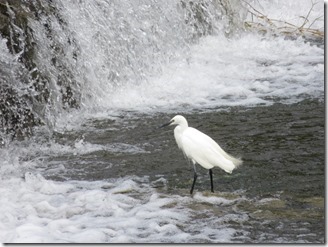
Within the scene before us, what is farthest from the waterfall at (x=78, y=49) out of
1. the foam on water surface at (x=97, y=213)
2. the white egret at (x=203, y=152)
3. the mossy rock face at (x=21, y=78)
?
the white egret at (x=203, y=152)

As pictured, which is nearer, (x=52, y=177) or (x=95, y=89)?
(x=52, y=177)

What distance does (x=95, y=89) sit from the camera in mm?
8336

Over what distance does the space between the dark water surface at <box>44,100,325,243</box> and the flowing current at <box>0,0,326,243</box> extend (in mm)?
15

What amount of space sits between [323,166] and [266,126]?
1275 mm

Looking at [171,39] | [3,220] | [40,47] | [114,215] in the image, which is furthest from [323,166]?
[171,39]

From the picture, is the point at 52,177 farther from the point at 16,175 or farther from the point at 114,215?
the point at 114,215

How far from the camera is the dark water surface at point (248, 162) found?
493 cm

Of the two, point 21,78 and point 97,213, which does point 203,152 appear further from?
point 21,78

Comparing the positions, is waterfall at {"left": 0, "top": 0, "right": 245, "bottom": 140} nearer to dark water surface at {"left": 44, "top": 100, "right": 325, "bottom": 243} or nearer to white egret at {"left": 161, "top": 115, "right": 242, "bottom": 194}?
dark water surface at {"left": 44, "top": 100, "right": 325, "bottom": 243}

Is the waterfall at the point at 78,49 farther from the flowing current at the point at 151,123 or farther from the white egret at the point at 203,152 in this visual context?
the white egret at the point at 203,152

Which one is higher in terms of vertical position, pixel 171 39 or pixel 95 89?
pixel 171 39

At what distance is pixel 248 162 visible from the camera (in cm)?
607

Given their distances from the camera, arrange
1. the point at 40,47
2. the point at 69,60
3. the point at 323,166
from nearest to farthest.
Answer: the point at 323,166
the point at 40,47
the point at 69,60

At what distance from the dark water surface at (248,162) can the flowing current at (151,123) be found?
0.01 meters
